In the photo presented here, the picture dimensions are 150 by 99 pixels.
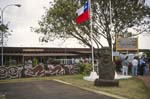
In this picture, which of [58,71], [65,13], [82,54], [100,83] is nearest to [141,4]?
[65,13]

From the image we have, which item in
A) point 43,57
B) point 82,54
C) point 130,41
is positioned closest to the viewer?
point 130,41

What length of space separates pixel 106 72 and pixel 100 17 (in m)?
16.5

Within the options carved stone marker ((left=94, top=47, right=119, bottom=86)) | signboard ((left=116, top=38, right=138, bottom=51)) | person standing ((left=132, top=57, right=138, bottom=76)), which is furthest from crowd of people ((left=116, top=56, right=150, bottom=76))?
carved stone marker ((left=94, top=47, right=119, bottom=86))

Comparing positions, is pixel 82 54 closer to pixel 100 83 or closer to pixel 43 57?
pixel 43 57

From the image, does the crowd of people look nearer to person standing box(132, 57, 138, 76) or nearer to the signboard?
person standing box(132, 57, 138, 76)

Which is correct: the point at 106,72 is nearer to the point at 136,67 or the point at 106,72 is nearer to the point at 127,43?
the point at 136,67

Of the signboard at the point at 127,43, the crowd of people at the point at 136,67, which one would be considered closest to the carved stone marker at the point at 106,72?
the crowd of people at the point at 136,67

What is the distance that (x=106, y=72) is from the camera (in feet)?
67.4

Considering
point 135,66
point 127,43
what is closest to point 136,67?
point 135,66

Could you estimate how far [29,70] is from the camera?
33219 mm

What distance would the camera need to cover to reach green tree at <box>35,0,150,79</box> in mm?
35375

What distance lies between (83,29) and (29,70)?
288 inches

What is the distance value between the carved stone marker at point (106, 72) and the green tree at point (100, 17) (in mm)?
13466

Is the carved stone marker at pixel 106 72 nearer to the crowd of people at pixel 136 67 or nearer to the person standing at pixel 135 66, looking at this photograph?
the person standing at pixel 135 66
